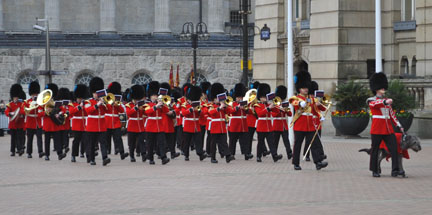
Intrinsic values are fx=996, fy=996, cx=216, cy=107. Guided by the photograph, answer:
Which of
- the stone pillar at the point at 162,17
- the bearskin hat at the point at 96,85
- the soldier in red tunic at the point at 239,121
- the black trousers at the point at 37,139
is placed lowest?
the black trousers at the point at 37,139

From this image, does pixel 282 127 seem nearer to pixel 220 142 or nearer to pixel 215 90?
pixel 220 142

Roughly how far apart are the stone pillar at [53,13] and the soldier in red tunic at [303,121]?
1723 inches

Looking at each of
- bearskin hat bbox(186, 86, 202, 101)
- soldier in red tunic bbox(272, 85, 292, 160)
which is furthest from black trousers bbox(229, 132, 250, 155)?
bearskin hat bbox(186, 86, 202, 101)

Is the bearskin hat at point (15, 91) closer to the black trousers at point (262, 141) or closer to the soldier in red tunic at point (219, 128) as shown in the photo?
the soldier in red tunic at point (219, 128)

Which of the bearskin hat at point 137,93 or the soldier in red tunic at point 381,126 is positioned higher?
the bearskin hat at point 137,93

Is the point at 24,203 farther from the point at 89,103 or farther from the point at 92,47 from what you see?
the point at 92,47

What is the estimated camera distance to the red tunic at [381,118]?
16.0 m

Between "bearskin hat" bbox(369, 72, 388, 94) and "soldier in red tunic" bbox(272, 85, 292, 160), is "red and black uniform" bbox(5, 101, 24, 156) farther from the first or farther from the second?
"bearskin hat" bbox(369, 72, 388, 94)

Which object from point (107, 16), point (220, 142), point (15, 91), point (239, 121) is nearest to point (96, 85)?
point (220, 142)

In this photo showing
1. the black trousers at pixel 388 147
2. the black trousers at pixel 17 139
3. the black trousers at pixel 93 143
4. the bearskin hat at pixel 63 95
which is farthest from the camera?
the black trousers at pixel 17 139

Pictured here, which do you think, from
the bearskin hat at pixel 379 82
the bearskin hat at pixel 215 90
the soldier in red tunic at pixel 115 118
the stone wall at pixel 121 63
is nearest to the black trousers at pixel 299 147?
the bearskin hat at pixel 379 82

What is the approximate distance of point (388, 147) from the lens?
52.6ft

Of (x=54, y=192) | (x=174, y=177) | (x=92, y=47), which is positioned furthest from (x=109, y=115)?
(x=92, y=47)

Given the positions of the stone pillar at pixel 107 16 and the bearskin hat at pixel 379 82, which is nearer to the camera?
the bearskin hat at pixel 379 82
